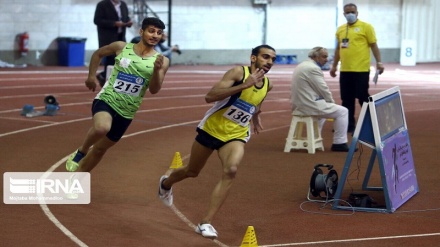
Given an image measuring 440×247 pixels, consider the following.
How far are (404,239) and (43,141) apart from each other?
6.79m

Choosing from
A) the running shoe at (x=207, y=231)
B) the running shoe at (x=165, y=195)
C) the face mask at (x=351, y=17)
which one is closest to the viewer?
the running shoe at (x=207, y=231)

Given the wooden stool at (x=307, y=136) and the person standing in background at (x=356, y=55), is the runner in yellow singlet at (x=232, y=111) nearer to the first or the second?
the wooden stool at (x=307, y=136)

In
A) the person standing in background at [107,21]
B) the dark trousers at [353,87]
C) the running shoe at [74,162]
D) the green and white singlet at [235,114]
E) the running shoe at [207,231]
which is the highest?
the person standing in background at [107,21]

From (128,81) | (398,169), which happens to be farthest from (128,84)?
(398,169)

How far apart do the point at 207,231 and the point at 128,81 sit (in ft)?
7.21

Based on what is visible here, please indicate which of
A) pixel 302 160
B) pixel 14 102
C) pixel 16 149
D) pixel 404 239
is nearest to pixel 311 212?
pixel 404 239

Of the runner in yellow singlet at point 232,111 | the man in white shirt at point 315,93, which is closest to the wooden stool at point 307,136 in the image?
the man in white shirt at point 315,93

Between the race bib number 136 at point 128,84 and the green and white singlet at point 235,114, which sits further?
the race bib number 136 at point 128,84

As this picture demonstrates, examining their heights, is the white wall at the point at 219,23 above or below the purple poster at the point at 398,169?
above

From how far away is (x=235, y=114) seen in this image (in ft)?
28.8

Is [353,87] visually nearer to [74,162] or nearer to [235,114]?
[74,162]

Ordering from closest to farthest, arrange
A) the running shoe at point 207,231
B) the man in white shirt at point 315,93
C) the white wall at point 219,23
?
1. the running shoe at point 207,231
2. the man in white shirt at point 315,93
3. the white wall at point 219,23

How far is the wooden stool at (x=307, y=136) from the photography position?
44.2ft

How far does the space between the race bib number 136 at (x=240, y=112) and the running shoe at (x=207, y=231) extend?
3.47ft
